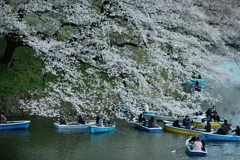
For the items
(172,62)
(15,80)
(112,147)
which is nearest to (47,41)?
(172,62)

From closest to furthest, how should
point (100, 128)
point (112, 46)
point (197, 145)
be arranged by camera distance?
point (112, 46)
point (197, 145)
point (100, 128)

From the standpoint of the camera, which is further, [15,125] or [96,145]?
[15,125]

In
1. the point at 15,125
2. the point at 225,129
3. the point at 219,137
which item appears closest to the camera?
the point at 15,125

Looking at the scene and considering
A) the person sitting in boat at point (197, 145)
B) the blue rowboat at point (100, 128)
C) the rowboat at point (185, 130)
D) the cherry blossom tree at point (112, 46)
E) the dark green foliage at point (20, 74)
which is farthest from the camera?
the rowboat at point (185, 130)

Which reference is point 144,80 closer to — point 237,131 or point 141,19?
point 141,19

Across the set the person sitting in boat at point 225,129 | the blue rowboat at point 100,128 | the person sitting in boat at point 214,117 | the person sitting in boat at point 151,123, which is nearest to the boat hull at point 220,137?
the person sitting in boat at point 225,129

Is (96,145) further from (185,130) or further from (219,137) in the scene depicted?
(219,137)

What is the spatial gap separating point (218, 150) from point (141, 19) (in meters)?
11.0

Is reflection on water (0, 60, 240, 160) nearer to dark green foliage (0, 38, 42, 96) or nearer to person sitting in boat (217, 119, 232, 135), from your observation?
person sitting in boat (217, 119, 232, 135)

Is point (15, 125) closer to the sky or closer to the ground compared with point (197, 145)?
closer to the sky

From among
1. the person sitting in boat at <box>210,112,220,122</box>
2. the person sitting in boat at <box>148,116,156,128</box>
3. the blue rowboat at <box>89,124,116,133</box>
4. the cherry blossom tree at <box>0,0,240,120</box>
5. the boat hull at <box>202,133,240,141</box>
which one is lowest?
the boat hull at <box>202,133,240,141</box>

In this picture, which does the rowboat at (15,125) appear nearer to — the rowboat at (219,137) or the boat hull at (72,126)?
the boat hull at (72,126)

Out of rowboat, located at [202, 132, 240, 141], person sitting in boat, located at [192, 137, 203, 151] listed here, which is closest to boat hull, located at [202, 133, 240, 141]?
rowboat, located at [202, 132, 240, 141]

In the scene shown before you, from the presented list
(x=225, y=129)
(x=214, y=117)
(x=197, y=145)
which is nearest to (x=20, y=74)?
(x=197, y=145)
